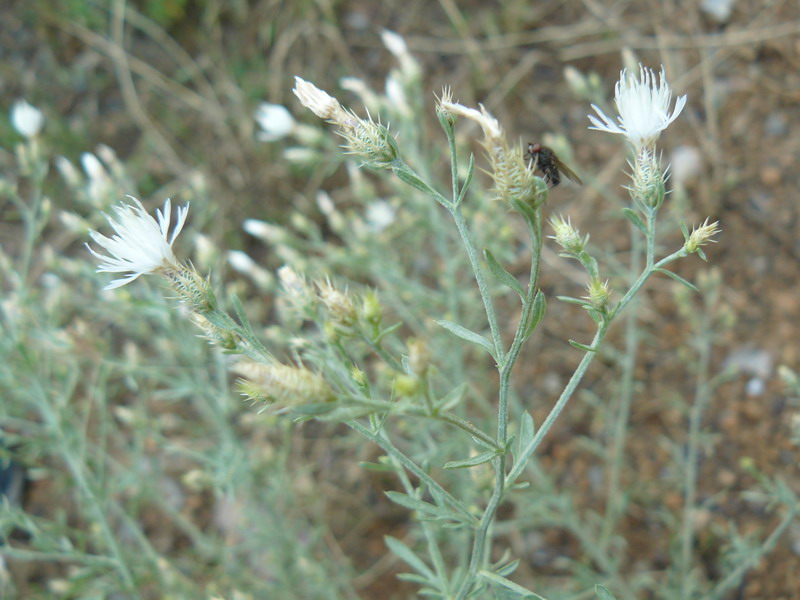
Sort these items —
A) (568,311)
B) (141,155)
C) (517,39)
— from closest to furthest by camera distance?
(568,311) → (517,39) → (141,155)

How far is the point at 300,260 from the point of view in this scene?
95.9 inches

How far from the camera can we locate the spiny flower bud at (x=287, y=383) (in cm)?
107

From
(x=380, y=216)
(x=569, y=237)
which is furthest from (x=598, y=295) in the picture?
(x=380, y=216)

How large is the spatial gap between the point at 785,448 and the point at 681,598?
796 mm

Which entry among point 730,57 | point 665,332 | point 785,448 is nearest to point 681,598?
point 785,448

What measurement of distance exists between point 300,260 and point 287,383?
1380mm

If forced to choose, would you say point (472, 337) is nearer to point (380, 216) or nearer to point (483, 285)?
point (483, 285)

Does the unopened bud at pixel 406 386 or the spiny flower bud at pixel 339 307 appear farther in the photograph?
the spiny flower bud at pixel 339 307

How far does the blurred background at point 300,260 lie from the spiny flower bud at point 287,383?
106cm

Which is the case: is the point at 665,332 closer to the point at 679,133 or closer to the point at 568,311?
the point at 568,311

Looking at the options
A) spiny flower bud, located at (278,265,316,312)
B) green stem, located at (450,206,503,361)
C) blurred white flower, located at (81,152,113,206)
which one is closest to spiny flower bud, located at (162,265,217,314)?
spiny flower bud, located at (278,265,316,312)

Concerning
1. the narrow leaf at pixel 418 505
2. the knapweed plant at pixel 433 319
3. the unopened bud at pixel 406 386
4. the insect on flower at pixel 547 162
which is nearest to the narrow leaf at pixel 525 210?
the knapweed plant at pixel 433 319

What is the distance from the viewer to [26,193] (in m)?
4.24

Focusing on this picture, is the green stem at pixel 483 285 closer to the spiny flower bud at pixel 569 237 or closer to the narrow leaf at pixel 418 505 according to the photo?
the spiny flower bud at pixel 569 237
